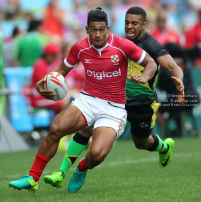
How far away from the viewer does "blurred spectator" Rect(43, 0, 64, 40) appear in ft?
54.5

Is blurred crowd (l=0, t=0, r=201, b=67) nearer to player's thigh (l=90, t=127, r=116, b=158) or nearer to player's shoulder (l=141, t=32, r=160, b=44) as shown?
player's shoulder (l=141, t=32, r=160, b=44)

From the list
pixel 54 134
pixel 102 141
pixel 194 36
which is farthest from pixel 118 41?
pixel 194 36

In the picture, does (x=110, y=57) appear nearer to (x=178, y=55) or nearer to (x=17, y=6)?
(x=178, y=55)

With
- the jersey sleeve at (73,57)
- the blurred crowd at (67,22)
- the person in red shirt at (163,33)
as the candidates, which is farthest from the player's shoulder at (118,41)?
the person in red shirt at (163,33)

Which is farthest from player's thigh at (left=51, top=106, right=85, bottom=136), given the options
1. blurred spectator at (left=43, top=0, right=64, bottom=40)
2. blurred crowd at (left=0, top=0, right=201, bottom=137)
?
blurred spectator at (left=43, top=0, right=64, bottom=40)

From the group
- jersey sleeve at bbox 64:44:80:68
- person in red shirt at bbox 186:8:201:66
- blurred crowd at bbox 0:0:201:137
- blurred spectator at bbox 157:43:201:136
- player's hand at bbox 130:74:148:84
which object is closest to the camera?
player's hand at bbox 130:74:148:84

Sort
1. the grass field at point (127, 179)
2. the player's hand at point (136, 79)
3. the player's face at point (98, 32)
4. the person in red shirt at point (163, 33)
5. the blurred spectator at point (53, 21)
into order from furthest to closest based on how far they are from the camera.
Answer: the blurred spectator at point (53, 21), the person in red shirt at point (163, 33), the player's face at point (98, 32), the player's hand at point (136, 79), the grass field at point (127, 179)

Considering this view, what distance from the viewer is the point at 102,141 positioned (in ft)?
18.2

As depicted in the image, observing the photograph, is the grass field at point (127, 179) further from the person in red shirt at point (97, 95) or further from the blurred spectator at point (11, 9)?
the blurred spectator at point (11, 9)

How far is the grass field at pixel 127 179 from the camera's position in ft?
17.2

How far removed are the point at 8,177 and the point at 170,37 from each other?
6961mm

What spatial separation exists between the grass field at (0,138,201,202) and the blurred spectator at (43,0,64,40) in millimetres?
7294

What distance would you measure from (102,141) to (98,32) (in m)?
1.21

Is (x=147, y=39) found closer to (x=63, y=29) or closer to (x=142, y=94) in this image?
(x=142, y=94)
